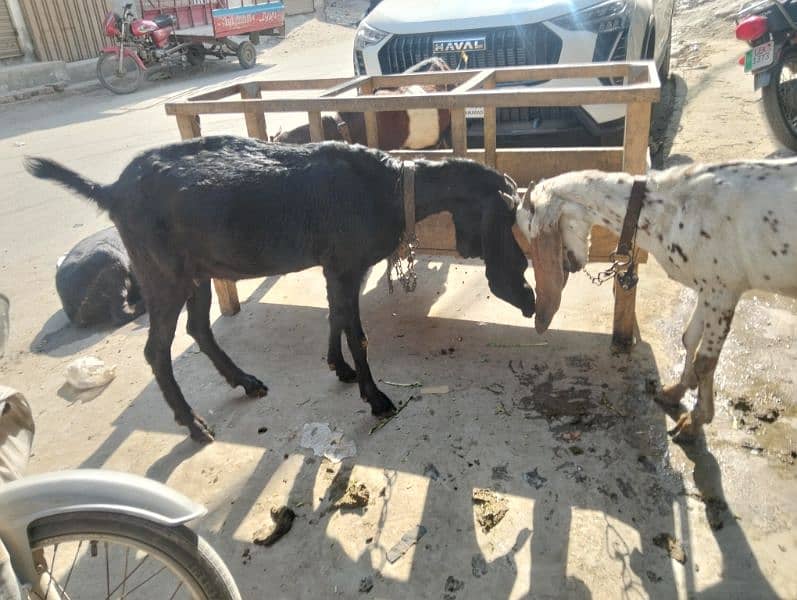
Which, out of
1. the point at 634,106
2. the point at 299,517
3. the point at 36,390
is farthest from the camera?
the point at 36,390

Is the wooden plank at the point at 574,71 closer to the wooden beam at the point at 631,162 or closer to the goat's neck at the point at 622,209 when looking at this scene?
the wooden beam at the point at 631,162

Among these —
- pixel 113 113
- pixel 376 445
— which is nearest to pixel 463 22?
pixel 376 445

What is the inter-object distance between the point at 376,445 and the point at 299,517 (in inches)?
23.5

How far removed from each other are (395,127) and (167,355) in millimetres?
3113

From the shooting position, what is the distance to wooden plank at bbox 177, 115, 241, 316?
15.1 feet

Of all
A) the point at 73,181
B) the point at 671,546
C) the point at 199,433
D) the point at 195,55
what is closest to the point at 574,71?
the point at 671,546

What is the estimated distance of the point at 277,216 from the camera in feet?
10.9

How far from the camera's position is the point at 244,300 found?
5176 millimetres

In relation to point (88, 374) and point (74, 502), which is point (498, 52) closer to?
point (88, 374)

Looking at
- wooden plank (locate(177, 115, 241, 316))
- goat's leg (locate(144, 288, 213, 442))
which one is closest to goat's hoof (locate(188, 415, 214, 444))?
goat's leg (locate(144, 288, 213, 442))

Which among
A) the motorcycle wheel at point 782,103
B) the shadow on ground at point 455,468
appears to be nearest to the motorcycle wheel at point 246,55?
the motorcycle wheel at point 782,103

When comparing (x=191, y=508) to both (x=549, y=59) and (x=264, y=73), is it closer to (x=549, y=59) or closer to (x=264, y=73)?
(x=549, y=59)

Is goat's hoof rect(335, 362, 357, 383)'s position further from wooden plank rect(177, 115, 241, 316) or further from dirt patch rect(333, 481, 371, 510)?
wooden plank rect(177, 115, 241, 316)

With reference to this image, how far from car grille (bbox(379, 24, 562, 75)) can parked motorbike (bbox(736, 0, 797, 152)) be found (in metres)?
2.09
